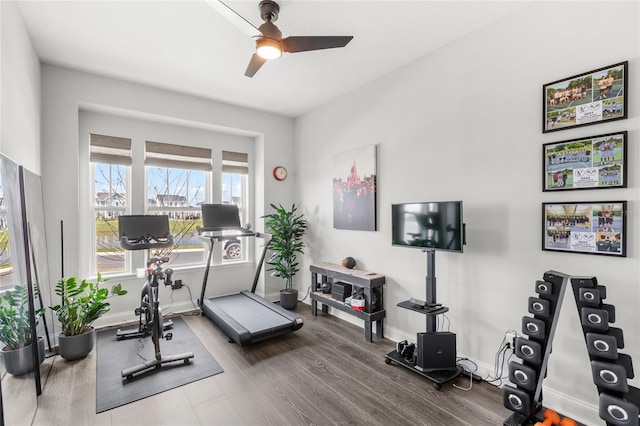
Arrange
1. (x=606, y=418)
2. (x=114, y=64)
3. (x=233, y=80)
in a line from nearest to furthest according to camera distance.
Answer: (x=606, y=418) → (x=114, y=64) → (x=233, y=80)

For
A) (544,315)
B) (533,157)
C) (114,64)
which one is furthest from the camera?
(114,64)

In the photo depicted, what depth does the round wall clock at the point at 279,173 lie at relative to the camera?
Result: 16.8 ft

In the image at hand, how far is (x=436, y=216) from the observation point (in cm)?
274

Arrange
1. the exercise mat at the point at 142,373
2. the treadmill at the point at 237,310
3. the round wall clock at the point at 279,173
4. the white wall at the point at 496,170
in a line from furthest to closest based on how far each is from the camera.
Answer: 1. the round wall clock at the point at 279,173
2. the treadmill at the point at 237,310
3. the exercise mat at the point at 142,373
4. the white wall at the point at 496,170

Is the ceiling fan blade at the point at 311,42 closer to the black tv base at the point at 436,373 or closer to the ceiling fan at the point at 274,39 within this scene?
the ceiling fan at the point at 274,39

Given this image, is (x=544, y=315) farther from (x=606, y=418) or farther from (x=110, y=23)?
(x=110, y=23)

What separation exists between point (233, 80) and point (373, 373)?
3693mm

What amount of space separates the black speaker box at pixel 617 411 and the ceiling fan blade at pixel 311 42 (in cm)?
274

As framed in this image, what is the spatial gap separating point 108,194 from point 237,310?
2380 millimetres

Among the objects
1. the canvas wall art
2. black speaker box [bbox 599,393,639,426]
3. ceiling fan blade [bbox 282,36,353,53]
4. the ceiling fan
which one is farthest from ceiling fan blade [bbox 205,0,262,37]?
black speaker box [bbox 599,393,639,426]

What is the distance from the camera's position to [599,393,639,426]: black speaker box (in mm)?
1557

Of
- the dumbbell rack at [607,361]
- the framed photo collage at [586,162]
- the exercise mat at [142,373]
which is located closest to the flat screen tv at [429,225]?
the framed photo collage at [586,162]

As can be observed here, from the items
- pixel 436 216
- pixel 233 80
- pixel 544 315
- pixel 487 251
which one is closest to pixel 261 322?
pixel 436 216

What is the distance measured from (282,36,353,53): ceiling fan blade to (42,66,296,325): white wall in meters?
2.54
